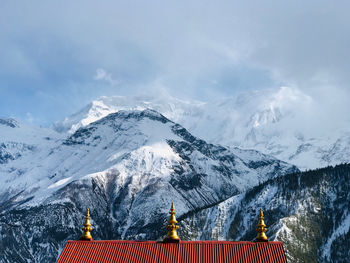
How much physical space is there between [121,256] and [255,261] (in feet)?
47.3

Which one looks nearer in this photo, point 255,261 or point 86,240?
point 255,261

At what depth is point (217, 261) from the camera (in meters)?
55.9

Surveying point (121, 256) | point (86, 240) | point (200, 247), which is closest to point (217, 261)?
point (200, 247)

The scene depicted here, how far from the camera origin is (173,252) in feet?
189

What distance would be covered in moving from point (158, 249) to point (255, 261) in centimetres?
1056

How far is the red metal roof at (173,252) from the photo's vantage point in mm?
56188

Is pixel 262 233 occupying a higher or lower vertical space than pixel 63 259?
higher

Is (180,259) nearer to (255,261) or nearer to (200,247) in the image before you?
(200,247)

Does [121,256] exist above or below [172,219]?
below

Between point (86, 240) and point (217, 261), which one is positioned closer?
point (217, 261)

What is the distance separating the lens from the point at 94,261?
56938 mm

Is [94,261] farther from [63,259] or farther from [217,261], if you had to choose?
[217,261]

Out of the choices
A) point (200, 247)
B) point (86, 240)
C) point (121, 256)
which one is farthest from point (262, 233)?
point (86, 240)

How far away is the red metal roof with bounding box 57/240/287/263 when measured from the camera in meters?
56.2
